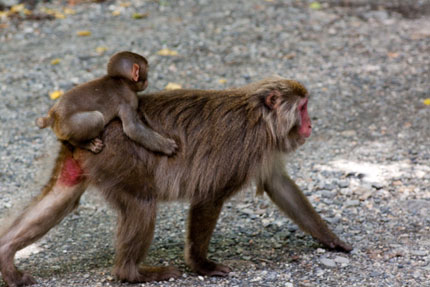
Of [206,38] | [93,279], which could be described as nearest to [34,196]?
[93,279]

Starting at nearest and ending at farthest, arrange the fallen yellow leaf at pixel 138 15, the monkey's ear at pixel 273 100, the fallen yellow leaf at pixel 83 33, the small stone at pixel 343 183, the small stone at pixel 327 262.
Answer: the monkey's ear at pixel 273 100 → the small stone at pixel 327 262 → the small stone at pixel 343 183 → the fallen yellow leaf at pixel 83 33 → the fallen yellow leaf at pixel 138 15

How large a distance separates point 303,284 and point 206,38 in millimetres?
5694

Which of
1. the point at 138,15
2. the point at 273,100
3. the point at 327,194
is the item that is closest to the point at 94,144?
the point at 273,100

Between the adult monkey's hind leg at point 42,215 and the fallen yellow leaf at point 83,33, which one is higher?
the fallen yellow leaf at point 83,33

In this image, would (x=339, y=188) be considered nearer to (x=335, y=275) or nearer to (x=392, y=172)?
(x=392, y=172)

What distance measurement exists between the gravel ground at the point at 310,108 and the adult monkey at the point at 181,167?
205mm

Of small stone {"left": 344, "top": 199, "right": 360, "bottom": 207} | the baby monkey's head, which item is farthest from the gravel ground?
the baby monkey's head

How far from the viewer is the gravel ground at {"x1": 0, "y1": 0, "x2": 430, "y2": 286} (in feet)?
16.1

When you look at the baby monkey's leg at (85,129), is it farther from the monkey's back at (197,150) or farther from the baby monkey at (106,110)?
the monkey's back at (197,150)

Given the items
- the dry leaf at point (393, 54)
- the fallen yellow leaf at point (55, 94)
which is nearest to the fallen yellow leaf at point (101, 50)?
the fallen yellow leaf at point (55, 94)

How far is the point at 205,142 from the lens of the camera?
4590 millimetres

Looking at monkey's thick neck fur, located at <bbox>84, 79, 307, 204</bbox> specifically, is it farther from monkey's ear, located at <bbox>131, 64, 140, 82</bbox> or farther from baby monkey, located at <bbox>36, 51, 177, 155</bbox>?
monkey's ear, located at <bbox>131, 64, 140, 82</bbox>

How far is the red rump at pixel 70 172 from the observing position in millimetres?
4492

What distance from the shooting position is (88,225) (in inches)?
223
